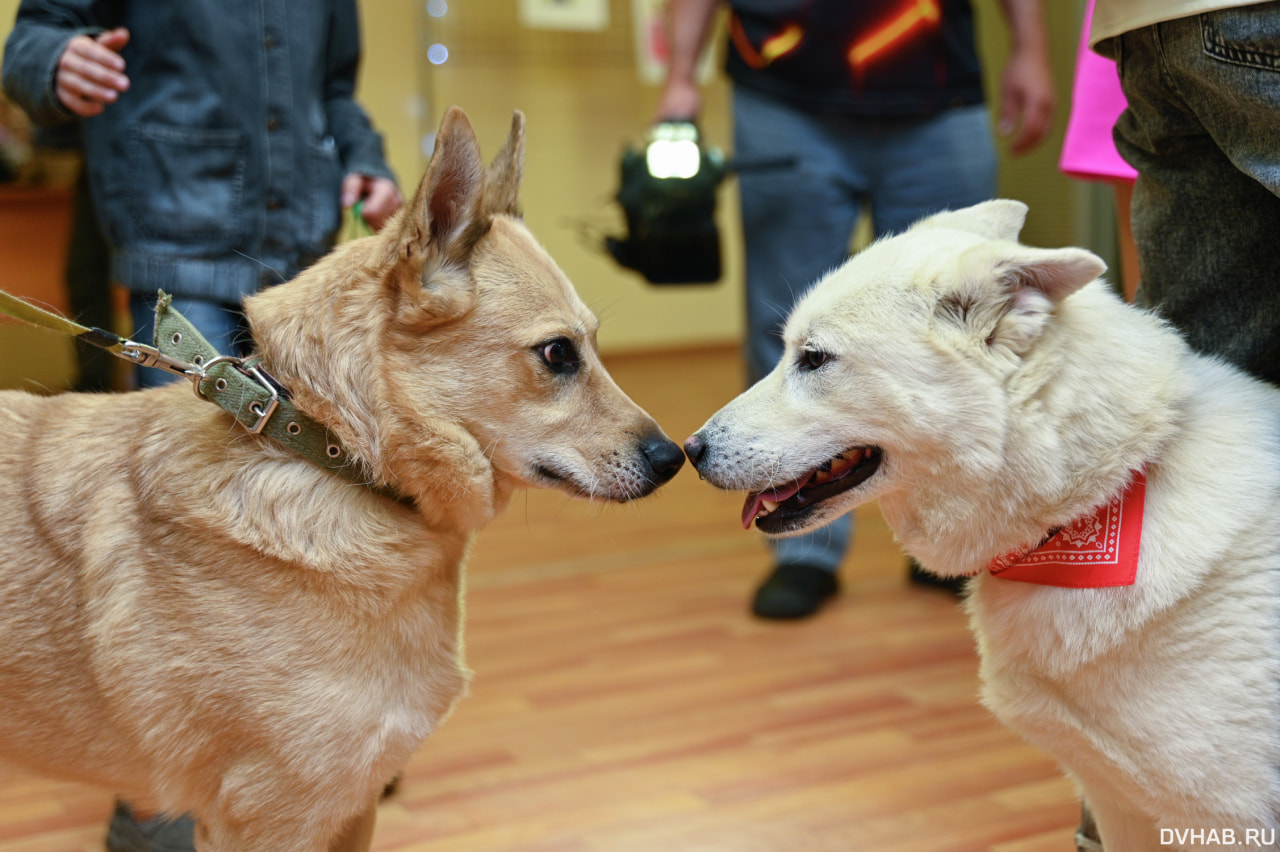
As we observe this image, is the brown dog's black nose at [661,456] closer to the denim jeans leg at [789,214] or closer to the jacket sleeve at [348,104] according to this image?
the jacket sleeve at [348,104]

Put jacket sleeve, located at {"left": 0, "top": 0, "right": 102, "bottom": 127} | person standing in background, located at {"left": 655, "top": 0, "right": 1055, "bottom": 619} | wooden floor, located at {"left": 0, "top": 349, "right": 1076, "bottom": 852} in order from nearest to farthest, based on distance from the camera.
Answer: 1. jacket sleeve, located at {"left": 0, "top": 0, "right": 102, "bottom": 127}
2. wooden floor, located at {"left": 0, "top": 349, "right": 1076, "bottom": 852}
3. person standing in background, located at {"left": 655, "top": 0, "right": 1055, "bottom": 619}

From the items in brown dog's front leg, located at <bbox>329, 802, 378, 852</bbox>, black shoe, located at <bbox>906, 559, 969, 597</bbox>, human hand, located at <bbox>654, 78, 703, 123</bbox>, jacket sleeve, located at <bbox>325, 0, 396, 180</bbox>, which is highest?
jacket sleeve, located at <bbox>325, 0, 396, 180</bbox>

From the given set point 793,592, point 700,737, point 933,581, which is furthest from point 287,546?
point 933,581

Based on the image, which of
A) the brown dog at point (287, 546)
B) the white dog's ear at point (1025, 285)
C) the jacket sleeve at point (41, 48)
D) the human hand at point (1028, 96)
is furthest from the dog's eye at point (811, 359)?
the human hand at point (1028, 96)

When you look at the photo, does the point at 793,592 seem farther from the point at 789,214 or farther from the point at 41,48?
the point at 41,48

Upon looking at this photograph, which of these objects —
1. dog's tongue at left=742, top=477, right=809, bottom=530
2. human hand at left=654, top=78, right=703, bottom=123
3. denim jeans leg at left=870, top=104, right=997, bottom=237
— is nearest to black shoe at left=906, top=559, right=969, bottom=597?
denim jeans leg at left=870, top=104, right=997, bottom=237

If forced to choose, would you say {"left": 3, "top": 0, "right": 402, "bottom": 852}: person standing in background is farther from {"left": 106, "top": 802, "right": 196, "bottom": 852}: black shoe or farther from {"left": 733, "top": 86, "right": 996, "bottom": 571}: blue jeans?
{"left": 733, "top": 86, "right": 996, "bottom": 571}: blue jeans

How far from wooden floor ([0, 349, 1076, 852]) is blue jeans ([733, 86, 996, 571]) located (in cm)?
38

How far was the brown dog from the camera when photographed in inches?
55.4

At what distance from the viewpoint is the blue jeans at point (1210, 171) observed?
133 centimetres

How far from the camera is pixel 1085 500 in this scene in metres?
1.38

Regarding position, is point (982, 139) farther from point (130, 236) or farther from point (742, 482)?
point (130, 236)

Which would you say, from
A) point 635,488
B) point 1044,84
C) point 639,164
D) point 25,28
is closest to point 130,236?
point 25,28

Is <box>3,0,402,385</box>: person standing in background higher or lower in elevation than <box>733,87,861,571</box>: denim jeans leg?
higher
